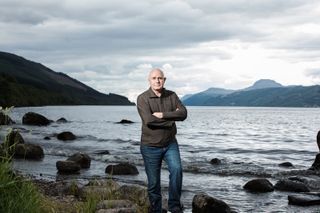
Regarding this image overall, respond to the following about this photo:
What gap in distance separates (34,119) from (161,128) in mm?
68289

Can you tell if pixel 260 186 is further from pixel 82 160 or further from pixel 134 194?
pixel 82 160

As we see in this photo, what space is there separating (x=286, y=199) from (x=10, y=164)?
1242 cm

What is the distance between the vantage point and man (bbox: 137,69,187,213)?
8516mm

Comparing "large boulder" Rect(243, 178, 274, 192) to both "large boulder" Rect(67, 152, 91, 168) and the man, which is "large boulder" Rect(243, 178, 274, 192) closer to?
"large boulder" Rect(67, 152, 91, 168)

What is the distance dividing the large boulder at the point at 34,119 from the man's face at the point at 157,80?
220 feet

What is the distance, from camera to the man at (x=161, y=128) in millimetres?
8516

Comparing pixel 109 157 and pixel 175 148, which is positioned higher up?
pixel 175 148

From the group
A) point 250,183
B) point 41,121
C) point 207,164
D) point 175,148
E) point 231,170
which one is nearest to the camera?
point 175,148

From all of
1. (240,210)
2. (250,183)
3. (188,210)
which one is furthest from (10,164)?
(250,183)

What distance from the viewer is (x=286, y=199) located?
17.2m

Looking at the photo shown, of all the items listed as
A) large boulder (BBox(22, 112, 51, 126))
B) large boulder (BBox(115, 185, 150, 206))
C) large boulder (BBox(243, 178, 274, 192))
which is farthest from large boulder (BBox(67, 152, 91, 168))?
large boulder (BBox(22, 112, 51, 126))

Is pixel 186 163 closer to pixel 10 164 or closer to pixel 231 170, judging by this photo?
pixel 231 170

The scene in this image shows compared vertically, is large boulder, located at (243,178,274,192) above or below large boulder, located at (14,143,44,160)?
below

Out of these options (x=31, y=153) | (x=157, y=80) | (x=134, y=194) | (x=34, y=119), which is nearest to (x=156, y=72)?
(x=157, y=80)
